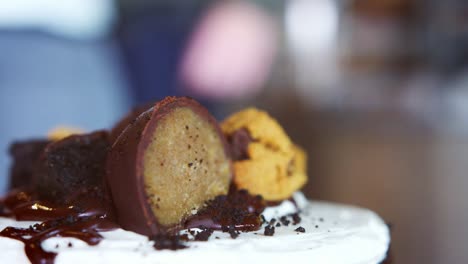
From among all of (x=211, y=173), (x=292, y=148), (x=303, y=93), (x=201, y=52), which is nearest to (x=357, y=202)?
(x=303, y=93)

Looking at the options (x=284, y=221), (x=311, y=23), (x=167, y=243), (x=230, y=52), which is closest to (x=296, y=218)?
(x=284, y=221)

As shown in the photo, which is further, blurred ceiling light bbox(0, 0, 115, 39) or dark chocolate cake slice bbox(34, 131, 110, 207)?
blurred ceiling light bbox(0, 0, 115, 39)

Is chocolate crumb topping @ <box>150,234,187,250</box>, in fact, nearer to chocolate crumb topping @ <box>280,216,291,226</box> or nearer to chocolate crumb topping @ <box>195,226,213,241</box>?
Result: chocolate crumb topping @ <box>195,226,213,241</box>

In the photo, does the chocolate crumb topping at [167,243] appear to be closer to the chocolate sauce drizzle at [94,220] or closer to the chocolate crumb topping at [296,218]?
the chocolate sauce drizzle at [94,220]

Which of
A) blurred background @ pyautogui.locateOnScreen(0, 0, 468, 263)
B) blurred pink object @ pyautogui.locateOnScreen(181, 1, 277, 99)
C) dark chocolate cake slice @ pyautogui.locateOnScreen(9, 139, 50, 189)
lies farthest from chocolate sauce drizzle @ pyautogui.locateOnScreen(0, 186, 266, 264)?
blurred pink object @ pyautogui.locateOnScreen(181, 1, 277, 99)

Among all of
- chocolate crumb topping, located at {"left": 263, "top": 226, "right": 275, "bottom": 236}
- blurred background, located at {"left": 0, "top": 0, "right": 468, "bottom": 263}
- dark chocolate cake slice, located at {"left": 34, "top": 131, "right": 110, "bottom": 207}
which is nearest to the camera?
chocolate crumb topping, located at {"left": 263, "top": 226, "right": 275, "bottom": 236}

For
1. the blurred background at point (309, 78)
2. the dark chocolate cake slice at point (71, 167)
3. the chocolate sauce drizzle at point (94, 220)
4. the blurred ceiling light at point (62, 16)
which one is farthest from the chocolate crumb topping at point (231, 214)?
the blurred ceiling light at point (62, 16)

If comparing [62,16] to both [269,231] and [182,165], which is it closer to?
[182,165]
